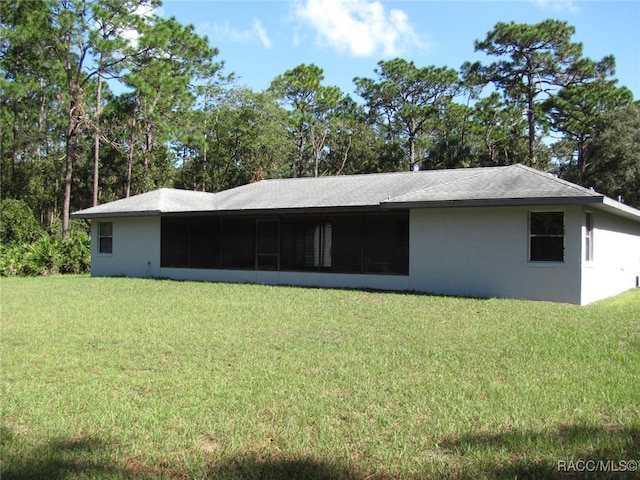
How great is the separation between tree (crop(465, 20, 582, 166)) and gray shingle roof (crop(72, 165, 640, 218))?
21704mm

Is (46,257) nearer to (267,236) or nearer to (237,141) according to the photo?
(267,236)

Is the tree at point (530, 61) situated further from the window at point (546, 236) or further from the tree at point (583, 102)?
the window at point (546, 236)

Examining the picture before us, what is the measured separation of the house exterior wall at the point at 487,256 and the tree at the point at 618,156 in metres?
22.9

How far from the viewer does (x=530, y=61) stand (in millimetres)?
37750

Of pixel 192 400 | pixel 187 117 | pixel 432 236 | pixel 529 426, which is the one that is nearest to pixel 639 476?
pixel 529 426

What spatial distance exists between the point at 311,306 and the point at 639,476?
826 cm

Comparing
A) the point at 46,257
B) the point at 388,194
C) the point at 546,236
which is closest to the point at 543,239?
the point at 546,236

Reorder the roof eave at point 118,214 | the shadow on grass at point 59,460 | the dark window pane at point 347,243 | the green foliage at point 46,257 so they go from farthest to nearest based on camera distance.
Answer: the green foliage at point 46,257 < the roof eave at point 118,214 < the dark window pane at point 347,243 < the shadow on grass at point 59,460

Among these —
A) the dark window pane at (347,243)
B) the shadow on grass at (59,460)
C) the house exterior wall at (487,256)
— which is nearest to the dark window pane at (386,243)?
the dark window pane at (347,243)

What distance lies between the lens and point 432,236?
560 inches

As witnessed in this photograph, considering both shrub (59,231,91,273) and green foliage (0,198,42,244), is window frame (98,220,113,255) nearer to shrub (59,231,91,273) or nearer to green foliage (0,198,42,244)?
shrub (59,231,91,273)

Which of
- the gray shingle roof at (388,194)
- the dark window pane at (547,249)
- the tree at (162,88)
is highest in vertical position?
the tree at (162,88)

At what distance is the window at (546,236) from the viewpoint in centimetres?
1264

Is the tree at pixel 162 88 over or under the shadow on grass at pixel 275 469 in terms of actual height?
Result: over
